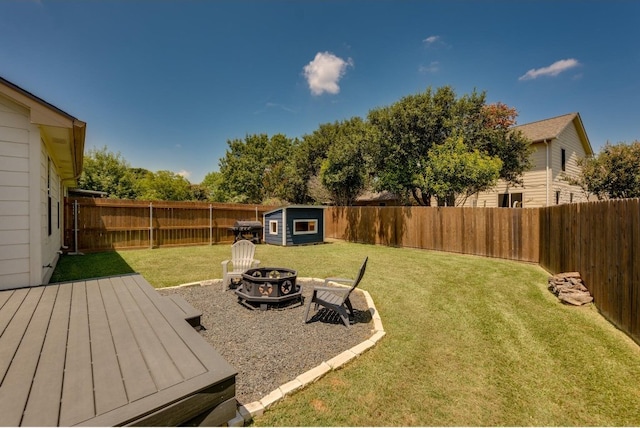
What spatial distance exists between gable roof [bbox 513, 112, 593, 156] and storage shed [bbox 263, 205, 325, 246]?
41.5ft

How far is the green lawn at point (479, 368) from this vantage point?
2.34 metres

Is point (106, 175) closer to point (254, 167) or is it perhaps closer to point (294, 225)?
point (254, 167)

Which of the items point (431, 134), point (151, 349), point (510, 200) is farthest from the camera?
point (510, 200)

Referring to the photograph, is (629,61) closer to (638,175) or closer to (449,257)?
(638,175)

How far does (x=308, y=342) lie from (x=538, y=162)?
59.9 feet

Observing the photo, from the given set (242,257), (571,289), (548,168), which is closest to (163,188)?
(242,257)

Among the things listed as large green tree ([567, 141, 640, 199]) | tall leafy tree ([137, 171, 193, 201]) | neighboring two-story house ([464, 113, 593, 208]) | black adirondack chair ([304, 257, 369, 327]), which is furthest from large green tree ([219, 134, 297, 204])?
black adirondack chair ([304, 257, 369, 327])

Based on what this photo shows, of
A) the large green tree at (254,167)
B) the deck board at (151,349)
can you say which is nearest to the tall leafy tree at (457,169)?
the deck board at (151,349)

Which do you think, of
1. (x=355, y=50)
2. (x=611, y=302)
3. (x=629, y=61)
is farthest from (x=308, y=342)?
(x=629, y=61)

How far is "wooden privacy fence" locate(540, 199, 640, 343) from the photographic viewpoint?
3.74m

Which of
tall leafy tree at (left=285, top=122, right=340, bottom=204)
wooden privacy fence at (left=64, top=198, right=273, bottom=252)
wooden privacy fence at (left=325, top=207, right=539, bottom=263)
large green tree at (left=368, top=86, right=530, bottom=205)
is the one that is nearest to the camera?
wooden privacy fence at (left=325, top=207, right=539, bottom=263)

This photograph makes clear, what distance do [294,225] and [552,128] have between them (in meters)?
16.2

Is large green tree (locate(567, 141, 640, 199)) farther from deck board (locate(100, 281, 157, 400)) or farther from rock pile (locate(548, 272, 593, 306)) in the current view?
deck board (locate(100, 281, 157, 400))

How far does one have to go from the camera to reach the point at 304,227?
14.2 meters
